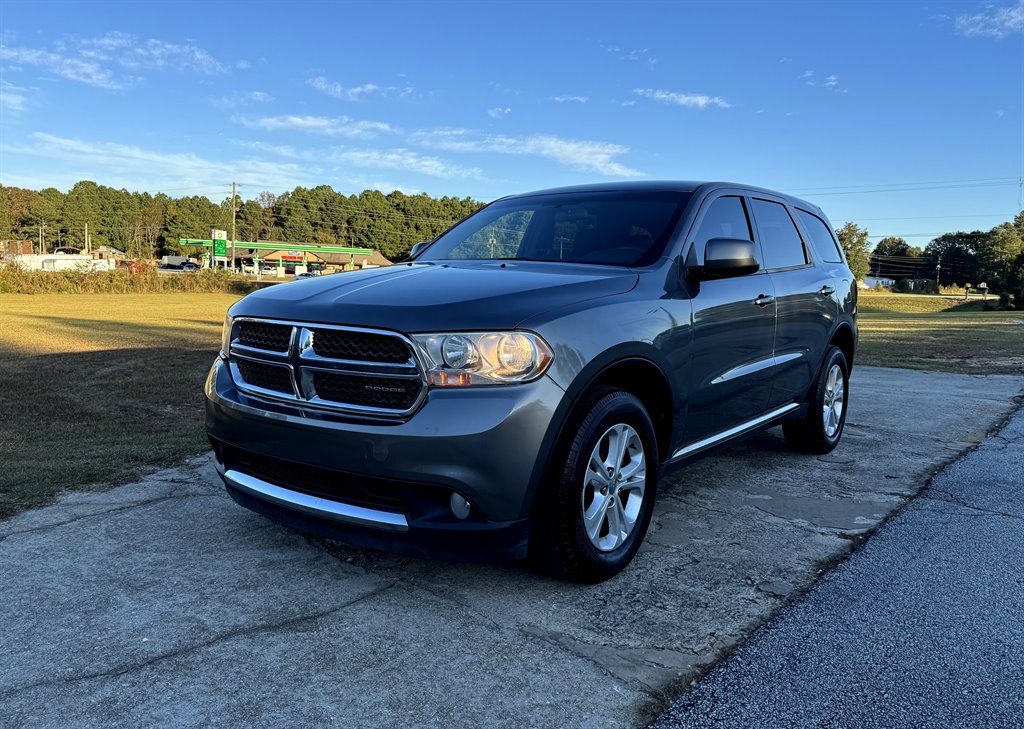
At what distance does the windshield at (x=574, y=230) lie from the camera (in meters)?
3.90

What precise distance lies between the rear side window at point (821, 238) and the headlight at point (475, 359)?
11.7ft

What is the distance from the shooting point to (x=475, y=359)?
2.75 metres

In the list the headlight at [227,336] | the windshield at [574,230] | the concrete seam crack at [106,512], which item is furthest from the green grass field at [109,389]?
the windshield at [574,230]

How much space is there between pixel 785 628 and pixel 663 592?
20.1 inches

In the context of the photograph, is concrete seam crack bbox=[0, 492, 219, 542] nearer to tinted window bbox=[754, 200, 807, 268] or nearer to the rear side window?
tinted window bbox=[754, 200, 807, 268]

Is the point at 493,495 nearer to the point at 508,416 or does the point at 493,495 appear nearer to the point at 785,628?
the point at 508,416

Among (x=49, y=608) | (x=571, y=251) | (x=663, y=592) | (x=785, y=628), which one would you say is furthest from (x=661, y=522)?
(x=49, y=608)

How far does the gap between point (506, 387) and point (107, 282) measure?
4225 cm

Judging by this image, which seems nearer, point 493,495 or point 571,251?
point 493,495

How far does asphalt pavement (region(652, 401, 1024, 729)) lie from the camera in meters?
2.27

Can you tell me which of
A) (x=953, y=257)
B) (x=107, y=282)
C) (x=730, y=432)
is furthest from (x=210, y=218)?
(x=730, y=432)

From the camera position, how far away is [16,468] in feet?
15.2

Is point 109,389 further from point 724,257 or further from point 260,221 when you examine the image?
point 260,221

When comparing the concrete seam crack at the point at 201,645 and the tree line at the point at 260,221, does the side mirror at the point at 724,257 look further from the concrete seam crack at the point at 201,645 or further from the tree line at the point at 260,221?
the tree line at the point at 260,221
